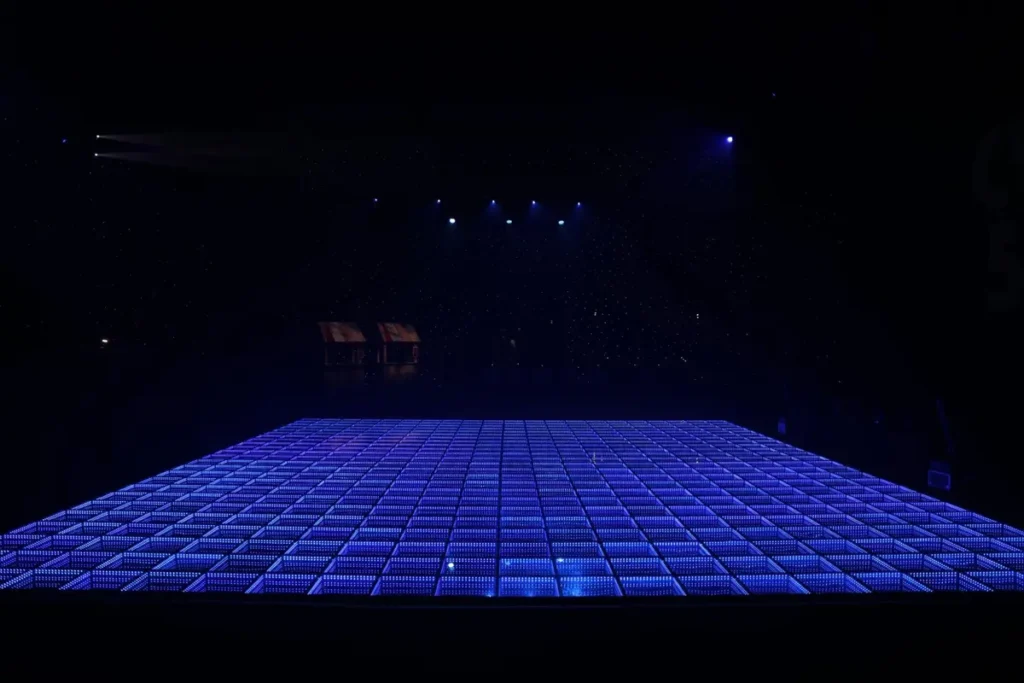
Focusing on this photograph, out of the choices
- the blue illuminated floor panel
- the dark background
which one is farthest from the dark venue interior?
the blue illuminated floor panel

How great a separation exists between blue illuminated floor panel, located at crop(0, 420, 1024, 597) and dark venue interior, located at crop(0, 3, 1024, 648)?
28 centimetres

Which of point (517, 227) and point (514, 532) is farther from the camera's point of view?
point (517, 227)

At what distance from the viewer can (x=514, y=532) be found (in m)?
2.73

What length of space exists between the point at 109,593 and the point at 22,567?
0.59 m

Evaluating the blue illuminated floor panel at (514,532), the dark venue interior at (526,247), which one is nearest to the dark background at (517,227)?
the dark venue interior at (526,247)

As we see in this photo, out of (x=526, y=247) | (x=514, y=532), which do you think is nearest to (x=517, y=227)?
(x=526, y=247)

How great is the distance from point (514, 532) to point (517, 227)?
7343 mm

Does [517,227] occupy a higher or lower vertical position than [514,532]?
higher

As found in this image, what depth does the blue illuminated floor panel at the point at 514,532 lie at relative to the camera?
214cm

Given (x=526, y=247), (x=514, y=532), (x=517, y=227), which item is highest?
(x=517, y=227)

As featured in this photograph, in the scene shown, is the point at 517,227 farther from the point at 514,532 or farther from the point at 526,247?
the point at 514,532

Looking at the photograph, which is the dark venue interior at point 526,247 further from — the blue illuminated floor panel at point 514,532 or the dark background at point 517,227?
the blue illuminated floor panel at point 514,532

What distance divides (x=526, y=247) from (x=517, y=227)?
34cm

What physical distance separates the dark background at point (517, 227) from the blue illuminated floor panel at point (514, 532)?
0.57 metres
